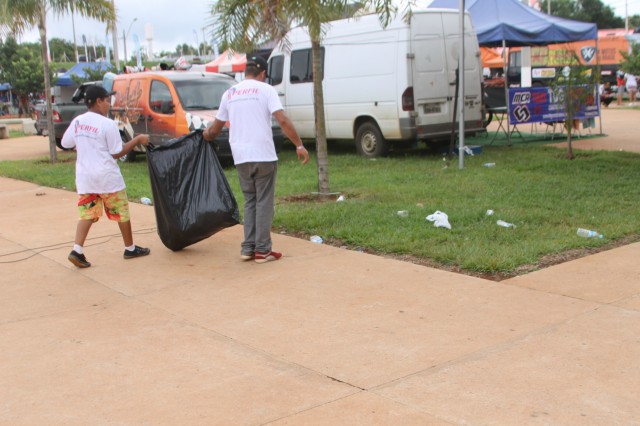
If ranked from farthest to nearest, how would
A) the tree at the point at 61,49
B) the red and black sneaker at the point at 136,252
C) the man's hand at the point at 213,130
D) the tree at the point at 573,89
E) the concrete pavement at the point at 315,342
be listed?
the tree at the point at 61,49 → the tree at the point at 573,89 → the red and black sneaker at the point at 136,252 → the man's hand at the point at 213,130 → the concrete pavement at the point at 315,342

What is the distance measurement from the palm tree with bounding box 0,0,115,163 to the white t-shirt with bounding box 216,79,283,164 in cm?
901

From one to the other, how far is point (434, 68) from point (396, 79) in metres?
0.73

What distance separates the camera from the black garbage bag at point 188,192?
21.7 ft

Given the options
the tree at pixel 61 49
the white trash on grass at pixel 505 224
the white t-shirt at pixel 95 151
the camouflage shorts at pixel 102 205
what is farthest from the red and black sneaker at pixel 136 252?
the tree at pixel 61 49

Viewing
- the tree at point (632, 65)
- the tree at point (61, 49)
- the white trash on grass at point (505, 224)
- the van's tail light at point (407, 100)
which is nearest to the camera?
the white trash on grass at point (505, 224)

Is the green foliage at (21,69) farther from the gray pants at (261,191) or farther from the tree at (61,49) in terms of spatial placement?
the tree at (61,49)

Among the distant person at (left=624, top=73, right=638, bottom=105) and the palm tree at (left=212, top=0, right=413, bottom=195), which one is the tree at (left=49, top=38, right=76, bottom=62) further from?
the palm tree at (left=212, top=0, right=413, bottom=195)

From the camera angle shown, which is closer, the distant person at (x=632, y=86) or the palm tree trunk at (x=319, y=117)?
the palm tree trunk at (x=319, y=117)

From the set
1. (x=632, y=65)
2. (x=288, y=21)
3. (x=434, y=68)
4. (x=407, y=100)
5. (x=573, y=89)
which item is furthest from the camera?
(x=632, y=65)

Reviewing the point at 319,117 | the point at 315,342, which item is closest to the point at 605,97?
the point at 319,117

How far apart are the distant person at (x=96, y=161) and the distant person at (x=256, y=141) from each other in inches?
33.2

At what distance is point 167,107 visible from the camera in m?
13.0

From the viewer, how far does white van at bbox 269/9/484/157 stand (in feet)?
40.0

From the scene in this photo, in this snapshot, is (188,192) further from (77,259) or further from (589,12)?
(589,12)
